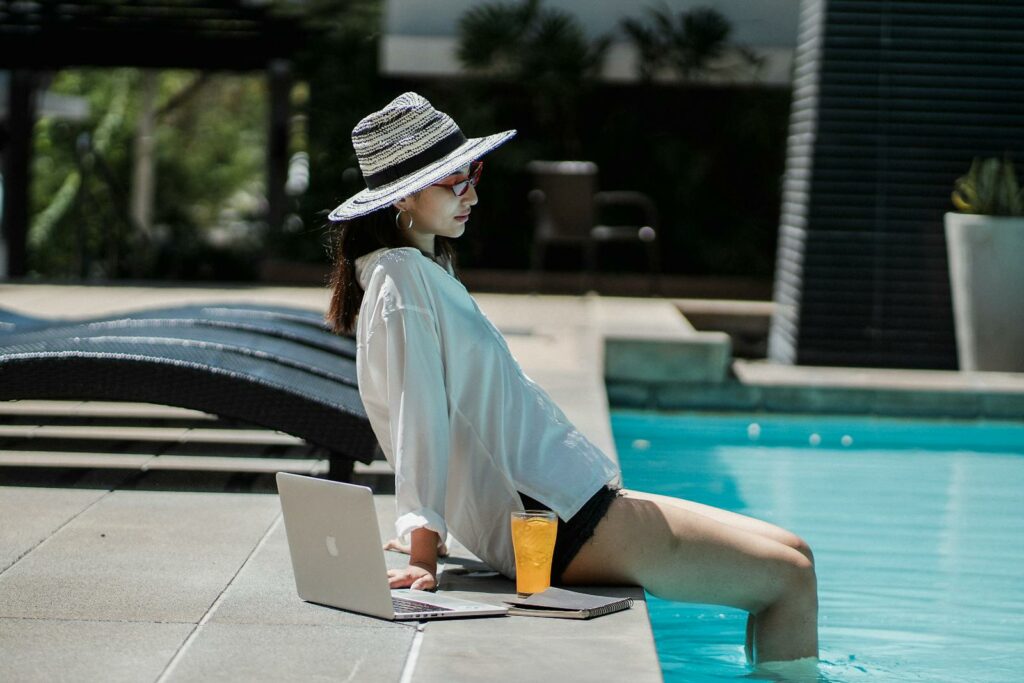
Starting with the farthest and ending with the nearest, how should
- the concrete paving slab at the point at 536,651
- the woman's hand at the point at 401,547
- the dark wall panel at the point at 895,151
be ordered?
1. the dark wall panel at the point at 895,151
2. the woman's hand at the point at 401,547
3. the concrete paving slab at the point at 536,651

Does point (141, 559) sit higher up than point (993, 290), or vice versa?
point (993, 290)

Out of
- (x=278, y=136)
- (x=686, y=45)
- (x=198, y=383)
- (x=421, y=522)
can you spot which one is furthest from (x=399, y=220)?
Answer: (x=278, y=136)

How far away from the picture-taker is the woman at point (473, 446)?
9.78 ft

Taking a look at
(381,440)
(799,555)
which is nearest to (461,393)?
(381,440)

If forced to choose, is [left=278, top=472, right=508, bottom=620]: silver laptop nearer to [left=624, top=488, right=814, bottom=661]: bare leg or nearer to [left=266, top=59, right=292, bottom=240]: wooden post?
[left=624, top=488, right=814, bottom=661]: bare leg

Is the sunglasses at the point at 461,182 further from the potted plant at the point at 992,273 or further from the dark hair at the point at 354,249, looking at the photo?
the potted plant at the point at 992,273

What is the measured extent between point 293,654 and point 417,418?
21.6 inches

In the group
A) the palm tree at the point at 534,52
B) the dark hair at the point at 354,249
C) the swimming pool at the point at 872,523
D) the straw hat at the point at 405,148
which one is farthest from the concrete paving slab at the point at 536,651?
the palm tree at the point at 534,52

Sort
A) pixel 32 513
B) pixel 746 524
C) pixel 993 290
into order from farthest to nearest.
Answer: pixel 993 290, pixel 32 513, pixel 746 524

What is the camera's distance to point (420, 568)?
3.04 meters

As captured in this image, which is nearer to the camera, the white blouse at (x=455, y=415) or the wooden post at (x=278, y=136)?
the white blouse at (x=455, y=415)

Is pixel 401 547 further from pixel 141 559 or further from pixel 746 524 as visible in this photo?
pixel 746 524

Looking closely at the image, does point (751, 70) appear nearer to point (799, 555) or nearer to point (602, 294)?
point (602, 294)

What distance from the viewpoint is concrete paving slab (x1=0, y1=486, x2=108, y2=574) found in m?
3.62
